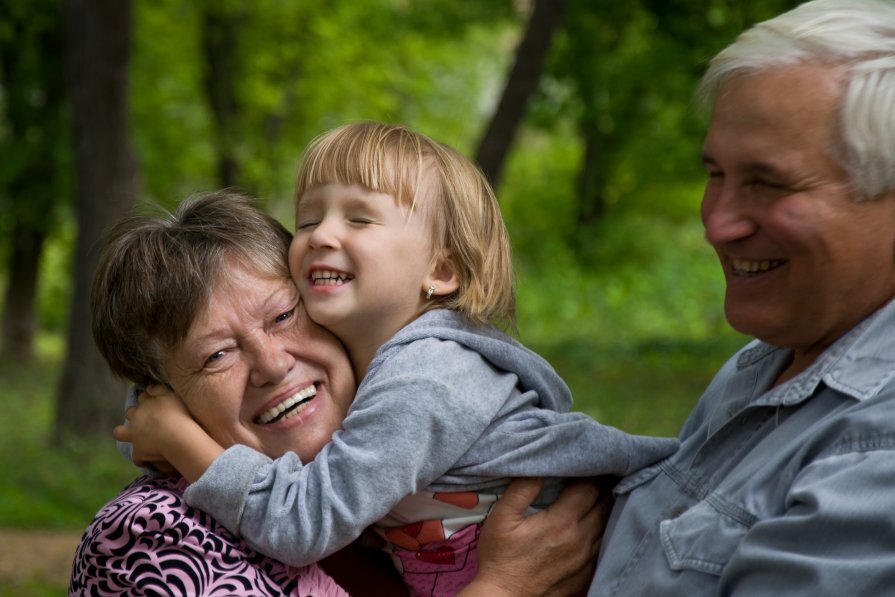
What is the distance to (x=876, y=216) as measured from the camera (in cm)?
195

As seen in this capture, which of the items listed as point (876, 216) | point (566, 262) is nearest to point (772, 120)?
point (876, 216)

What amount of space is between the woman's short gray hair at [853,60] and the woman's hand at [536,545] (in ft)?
3.40

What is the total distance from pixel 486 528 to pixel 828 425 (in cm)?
90

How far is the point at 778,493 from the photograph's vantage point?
1959mm

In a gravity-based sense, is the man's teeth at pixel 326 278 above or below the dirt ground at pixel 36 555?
above

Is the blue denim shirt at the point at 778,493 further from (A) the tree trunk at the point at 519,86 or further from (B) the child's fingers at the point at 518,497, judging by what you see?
(A) the tree trunk at the point at 519,86

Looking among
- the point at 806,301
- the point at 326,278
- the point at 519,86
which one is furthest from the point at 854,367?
the point at 519,86

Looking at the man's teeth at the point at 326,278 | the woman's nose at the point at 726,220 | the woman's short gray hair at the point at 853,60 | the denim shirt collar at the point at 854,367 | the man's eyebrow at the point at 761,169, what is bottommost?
the man's teeth at the point at 326,278

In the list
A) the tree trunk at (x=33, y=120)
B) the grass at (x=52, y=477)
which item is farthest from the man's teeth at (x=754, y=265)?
the tree trunk at (x=33, y=120)

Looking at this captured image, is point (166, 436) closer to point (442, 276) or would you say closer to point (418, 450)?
point (418, 450)

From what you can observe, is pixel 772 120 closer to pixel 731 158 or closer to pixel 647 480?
pixel 731 158

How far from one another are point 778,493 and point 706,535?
166mm

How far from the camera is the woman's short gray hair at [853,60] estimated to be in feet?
6.28

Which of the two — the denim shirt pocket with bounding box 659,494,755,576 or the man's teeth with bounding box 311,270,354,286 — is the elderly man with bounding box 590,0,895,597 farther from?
the man's teeth with bounding box 311,270,354,286
